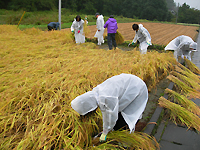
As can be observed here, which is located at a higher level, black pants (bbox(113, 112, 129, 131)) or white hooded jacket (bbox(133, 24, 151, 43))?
white hooded jacket (bbox(133, 24, 151, 43))

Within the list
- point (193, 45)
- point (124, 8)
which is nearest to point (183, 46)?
point (193, 45)

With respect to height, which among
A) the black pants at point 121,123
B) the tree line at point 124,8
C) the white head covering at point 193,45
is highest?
the tree line at point 124,8

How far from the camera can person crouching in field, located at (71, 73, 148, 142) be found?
156 cm

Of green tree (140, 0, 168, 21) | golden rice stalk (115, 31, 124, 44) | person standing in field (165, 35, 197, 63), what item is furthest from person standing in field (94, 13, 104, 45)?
green tree (140, 0, 168, 21)

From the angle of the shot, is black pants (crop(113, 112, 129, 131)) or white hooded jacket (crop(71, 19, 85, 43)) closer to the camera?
black pants (crop(113, 112, 129, 131))

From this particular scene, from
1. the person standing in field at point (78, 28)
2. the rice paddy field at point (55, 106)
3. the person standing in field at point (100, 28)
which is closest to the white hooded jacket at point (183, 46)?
the rice paddy field at point (55, 106)

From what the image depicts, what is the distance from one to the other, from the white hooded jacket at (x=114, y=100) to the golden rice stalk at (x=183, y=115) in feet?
3.51

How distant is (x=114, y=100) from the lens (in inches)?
62.6

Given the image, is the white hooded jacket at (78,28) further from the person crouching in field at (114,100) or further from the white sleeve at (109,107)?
the white sleeve at (109,107)

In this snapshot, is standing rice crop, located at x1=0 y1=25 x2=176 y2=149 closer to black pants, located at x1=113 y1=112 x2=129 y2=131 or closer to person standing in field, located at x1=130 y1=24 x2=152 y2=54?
black pants, located at x1=113 y1=112 x2=129 y2=131

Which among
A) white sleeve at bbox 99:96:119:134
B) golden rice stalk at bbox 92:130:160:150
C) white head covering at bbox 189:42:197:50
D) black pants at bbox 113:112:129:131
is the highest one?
white head covering at bbox 189:42:197:50

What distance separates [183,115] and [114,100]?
161 centimetres

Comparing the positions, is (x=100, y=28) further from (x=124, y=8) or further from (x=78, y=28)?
(x=124, y=8)

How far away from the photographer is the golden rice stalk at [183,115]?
253 centimetres
